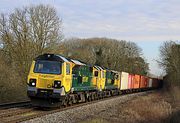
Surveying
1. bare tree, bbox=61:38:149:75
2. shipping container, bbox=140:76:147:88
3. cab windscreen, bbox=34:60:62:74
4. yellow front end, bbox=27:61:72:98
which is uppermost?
bare tree, bbox=61:38:149:75

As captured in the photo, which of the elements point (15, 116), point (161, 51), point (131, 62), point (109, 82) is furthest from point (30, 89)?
point (131, 62)

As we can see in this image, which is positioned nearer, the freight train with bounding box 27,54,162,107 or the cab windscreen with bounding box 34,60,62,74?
the freight train with bounding box 27,54,162,107

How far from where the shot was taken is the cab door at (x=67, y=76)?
20.7m

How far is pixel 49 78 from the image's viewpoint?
20.2 meters

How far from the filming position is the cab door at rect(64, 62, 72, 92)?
68.0 ft

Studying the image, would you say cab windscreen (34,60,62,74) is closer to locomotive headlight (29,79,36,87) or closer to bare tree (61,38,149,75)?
locomotive headlight (29,79,36,87)

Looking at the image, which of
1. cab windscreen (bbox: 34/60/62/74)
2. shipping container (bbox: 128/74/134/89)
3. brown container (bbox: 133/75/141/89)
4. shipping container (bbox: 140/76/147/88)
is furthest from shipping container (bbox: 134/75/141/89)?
cab windscreen (bbox: 34/60/62/74)

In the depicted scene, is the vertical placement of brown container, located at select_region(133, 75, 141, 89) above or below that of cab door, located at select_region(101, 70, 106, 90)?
below

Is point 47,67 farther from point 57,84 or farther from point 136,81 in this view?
point 136,81

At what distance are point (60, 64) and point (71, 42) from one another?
65932mm

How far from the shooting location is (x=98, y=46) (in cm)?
8631

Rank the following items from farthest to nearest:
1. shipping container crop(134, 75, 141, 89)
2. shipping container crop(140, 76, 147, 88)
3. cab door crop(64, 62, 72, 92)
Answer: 1. shipping container crop(140, 76, 147, 88)
2. shipping container crop(134, 75, 141, 89)
3. cab door crop(64, 62, 72, 92)

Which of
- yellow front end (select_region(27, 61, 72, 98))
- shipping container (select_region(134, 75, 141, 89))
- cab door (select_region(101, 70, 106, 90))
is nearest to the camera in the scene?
yellow front end (select_region(27, 61, 72, 98))

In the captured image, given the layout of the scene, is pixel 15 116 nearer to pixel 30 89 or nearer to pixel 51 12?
pixel 30 89
